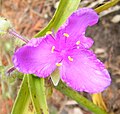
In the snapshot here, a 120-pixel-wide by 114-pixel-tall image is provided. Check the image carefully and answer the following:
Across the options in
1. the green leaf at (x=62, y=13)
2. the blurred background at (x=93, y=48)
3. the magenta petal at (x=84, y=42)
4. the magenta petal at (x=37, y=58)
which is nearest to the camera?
the magenta petal at (x=37, y=58)

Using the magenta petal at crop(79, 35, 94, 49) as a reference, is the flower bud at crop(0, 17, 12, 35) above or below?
above

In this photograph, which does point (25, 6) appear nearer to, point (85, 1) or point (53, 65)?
point (85, 1)

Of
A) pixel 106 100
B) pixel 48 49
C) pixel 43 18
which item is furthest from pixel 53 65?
pixel 43 18

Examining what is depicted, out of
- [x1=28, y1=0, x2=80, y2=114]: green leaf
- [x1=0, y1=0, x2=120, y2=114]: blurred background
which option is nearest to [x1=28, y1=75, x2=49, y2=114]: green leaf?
[x1=28, y1=0, x2=80, y2=114]: green leaf

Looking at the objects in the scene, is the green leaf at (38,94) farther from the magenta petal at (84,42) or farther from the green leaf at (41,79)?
the magenta petal at (84,42)

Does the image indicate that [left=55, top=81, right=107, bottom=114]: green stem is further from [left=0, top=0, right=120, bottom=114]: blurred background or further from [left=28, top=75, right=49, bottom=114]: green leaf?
[left=0, top=0, right=120, bottom=114]: blurred background

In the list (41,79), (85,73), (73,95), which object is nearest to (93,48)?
(73,95)

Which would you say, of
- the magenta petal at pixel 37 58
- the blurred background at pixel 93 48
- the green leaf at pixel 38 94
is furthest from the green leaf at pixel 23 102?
the blurred background at pixel 93 48
